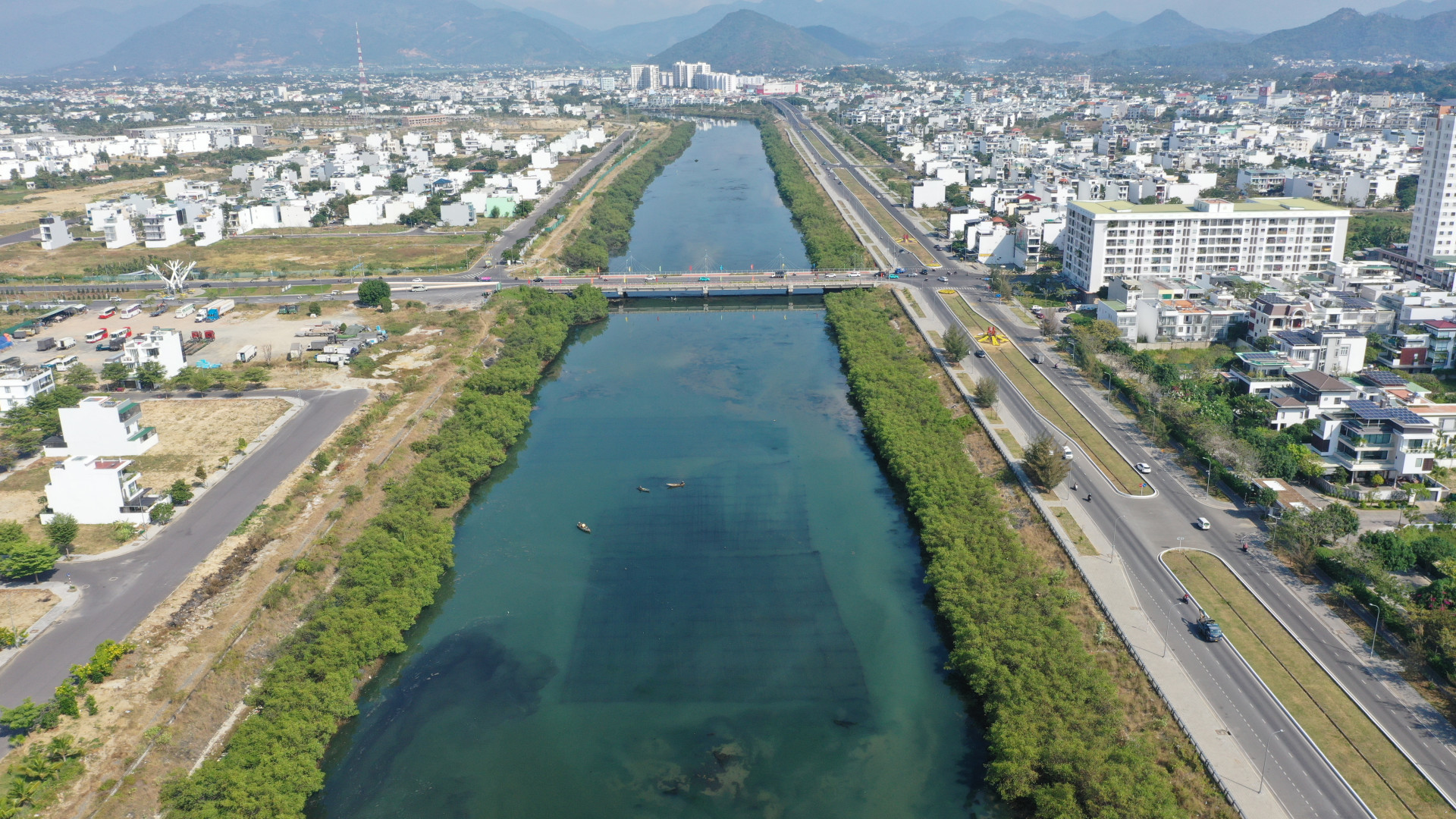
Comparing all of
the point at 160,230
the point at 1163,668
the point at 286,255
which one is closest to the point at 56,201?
the point at 160,230

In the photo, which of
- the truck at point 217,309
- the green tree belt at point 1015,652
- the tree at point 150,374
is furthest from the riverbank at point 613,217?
the green tree belt at point 1015,652

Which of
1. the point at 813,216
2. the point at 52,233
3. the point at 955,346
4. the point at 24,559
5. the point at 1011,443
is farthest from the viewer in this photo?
the point at 813,216

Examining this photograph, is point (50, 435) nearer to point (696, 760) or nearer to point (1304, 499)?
point (696, 760)

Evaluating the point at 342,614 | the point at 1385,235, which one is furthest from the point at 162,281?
the point at 1385,235

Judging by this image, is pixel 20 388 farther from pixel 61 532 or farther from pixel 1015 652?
pixel 1015 652

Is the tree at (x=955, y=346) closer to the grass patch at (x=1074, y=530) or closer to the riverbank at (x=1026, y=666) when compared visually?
the riverbank at (x=1026, y=666)

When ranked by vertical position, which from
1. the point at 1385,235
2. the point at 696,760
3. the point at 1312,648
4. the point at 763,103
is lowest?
A: the point at 696,760

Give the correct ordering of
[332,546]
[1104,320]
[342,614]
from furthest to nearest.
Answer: [1104,320], [332,546], [342,614]
